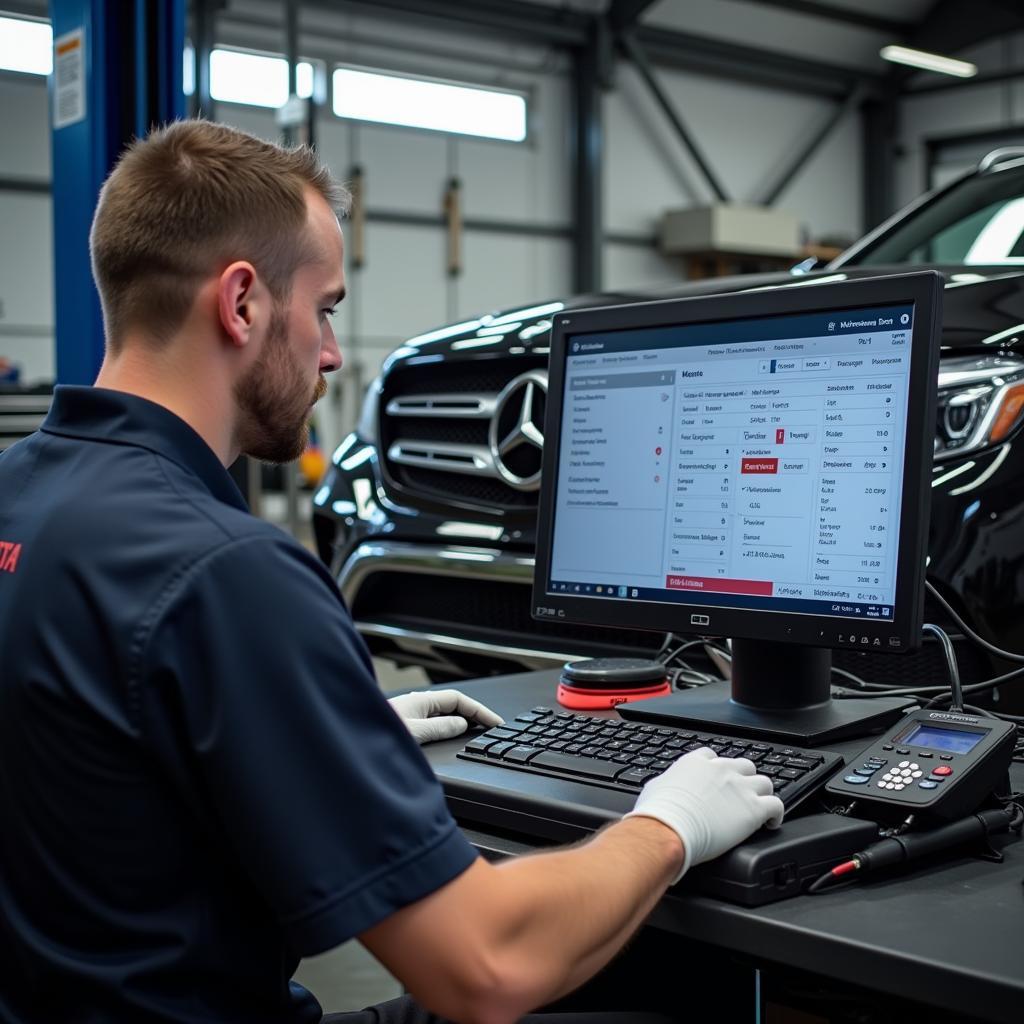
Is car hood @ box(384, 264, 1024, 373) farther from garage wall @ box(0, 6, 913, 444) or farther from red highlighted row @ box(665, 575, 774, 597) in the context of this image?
garage wall @ box(0, 6, 913, 444)

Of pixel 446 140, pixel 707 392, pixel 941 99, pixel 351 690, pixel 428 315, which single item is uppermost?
pixel 941 99

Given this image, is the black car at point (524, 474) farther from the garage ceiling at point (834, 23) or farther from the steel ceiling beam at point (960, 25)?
the steel ceiling beam at point (960, 25)

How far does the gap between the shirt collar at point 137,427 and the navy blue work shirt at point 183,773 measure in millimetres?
66

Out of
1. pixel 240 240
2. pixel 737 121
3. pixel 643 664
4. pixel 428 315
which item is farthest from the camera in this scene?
pixel 737 121

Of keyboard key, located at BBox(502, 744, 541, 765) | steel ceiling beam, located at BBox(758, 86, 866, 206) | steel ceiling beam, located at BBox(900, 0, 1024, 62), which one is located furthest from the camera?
steel ceiling beam, located at BBox(758, 86, 866, 206)

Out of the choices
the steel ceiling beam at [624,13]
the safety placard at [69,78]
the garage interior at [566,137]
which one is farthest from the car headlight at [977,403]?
the steel ceiling beam at [624,13]

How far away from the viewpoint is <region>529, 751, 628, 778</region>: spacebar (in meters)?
1.25

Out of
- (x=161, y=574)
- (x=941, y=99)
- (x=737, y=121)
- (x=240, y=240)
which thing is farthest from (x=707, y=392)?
(x=941, y=99)

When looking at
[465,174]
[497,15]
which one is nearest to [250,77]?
[465,174]

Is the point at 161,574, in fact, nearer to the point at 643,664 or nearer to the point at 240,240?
the point at 240,240

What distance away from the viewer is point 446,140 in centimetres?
1030

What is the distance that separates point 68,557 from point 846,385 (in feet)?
2.59

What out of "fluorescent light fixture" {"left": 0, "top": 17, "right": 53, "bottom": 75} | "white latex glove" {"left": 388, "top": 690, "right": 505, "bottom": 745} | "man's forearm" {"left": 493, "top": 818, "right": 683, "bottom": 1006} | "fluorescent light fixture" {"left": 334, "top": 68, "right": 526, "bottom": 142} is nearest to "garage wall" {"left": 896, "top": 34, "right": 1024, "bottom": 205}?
"fluorescent light fixture" {"left": 334, "top": 68, "right": 526, "bottom": 142}

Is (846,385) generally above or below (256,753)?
above
